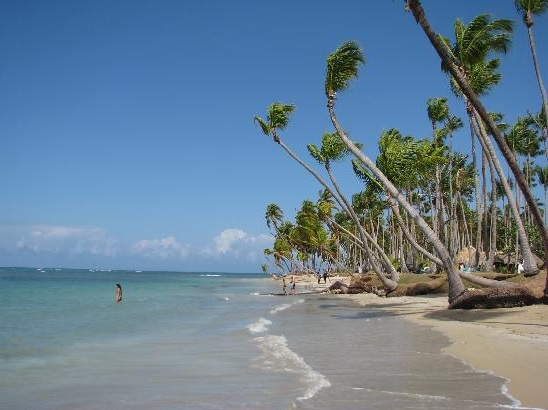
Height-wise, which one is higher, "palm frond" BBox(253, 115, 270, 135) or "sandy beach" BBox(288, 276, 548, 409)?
"palm frond" BBox(253, 115, 270, 135)

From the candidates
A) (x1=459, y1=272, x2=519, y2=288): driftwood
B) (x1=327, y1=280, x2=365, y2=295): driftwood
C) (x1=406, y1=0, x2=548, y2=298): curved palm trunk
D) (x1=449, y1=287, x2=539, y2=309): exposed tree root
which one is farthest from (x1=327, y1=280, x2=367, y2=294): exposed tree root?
(x1=406, y1=0, x2=548, y2=298): curved palm trunk

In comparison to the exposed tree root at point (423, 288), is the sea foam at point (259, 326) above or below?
below

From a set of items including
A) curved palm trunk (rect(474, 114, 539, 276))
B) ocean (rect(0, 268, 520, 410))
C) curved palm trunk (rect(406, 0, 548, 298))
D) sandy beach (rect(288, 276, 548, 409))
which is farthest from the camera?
curved palm trunk (rect(474, 114, 539, 276))

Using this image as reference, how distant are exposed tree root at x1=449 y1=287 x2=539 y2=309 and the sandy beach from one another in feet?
1.21

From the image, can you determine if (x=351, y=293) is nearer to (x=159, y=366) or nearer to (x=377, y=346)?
(x=377, y=346)

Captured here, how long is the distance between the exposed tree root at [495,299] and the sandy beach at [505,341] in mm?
370

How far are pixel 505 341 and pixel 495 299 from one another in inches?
264

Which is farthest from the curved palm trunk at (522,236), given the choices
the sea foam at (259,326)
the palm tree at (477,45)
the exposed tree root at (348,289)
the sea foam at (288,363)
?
the exposed tree root at (348,289)

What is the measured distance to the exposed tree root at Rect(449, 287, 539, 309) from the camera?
17.2 m

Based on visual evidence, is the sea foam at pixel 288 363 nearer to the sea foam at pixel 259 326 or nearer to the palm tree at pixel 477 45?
the sea foam at pixel 259 326

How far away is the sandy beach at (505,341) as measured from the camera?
7445mm

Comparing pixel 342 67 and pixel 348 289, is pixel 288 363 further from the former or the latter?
pixel 348 289

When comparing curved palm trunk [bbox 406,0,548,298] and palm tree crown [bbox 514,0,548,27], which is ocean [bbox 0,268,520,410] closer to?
curved palm trunk [bbox 406,0,548,298]

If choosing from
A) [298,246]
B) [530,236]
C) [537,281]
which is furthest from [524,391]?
[298,246]
